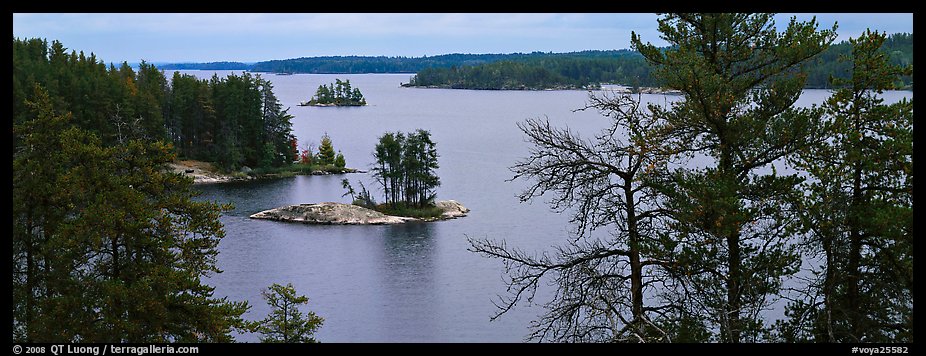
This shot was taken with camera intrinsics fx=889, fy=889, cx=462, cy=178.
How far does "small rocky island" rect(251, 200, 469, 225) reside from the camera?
50938 mm

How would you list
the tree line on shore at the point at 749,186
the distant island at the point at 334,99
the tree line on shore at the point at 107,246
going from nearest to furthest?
the tree line on shore at the point at 749,186 → the tree line on shore at the point at 107,246 → the distant island at the point at 334,99

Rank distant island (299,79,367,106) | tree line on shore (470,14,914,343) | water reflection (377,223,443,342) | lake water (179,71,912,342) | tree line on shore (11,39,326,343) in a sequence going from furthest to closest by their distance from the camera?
distant island (299,79,367,106) → lake water (179,71,912,342) → water reflection (377,223,443,342) → tree line on shore (11,39,326,343) → tree line on shore (470,14,914,343)

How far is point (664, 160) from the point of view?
44.6ft

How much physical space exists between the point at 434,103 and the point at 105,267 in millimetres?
139482

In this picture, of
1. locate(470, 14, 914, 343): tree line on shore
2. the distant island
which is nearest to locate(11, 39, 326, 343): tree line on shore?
locate(470, 14, 914, 343): tree line on shore

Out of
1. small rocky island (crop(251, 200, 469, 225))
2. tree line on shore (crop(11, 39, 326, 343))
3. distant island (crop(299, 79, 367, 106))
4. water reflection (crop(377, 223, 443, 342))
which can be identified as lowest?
water reflection (crop(377, 223, 443, 342))

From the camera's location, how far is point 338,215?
51344 millimetres

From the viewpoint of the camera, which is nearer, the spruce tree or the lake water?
the spruce tree

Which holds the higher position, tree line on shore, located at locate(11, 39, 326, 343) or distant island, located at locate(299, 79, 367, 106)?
distant island, located at locate(299, 79, 367, 106)

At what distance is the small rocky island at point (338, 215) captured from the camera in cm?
5094

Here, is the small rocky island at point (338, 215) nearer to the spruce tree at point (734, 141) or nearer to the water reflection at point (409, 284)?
the water reflection at point (409, 284)

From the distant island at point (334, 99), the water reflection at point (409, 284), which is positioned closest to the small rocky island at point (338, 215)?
the water reflection at point (409, 284)

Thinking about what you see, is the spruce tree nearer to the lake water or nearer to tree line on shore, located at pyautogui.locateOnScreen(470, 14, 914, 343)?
tree line on shore, located at pyautogui.locateOnScreen(470, 14, 914, 343)
